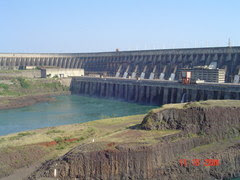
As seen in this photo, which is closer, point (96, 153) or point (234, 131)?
point (96, 153)

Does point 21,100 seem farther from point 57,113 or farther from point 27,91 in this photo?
point 57,113

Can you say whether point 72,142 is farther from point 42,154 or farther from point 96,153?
point 96,153

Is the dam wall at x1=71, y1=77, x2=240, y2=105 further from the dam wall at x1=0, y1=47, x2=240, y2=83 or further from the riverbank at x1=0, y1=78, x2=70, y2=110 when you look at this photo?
the dam wall at x1=0, y1=47, x2=240, y2=83

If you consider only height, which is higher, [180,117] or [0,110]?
[180,117]

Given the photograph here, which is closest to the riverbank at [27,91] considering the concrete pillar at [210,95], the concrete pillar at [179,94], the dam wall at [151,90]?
the dam wall at [151,90]

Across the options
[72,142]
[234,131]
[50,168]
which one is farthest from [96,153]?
[234,131]

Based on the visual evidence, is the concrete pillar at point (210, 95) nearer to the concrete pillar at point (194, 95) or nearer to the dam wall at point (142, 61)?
the concrete pillar at point (194, 95)
